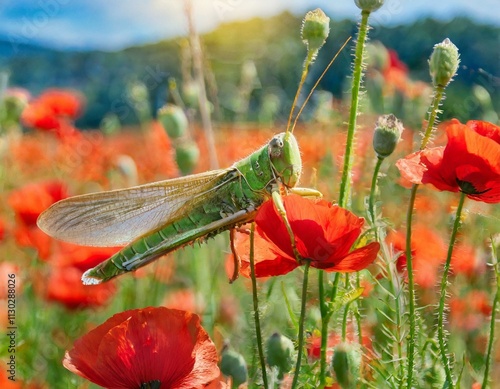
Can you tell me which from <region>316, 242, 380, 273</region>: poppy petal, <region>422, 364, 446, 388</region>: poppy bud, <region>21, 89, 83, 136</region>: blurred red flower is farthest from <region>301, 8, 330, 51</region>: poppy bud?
<region>21, 89, 83, 136</region>: blurred red flower

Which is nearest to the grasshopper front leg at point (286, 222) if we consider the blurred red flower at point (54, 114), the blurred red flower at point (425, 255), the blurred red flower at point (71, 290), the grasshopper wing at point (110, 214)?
the grasshopper wing at point (110, 214)

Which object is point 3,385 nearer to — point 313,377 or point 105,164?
point 313,377

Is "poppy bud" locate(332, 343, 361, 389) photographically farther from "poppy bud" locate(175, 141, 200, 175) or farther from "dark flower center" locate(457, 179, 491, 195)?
"poppy bud" locate(175, 141, 200, 175)

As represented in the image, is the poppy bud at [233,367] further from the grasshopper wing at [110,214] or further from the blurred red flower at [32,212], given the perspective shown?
the blurred red flower at [32,212]

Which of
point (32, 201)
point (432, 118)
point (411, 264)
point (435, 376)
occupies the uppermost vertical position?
point (432, 118)

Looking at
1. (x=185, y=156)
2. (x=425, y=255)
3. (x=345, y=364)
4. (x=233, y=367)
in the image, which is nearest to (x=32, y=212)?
(x=185, y=156)

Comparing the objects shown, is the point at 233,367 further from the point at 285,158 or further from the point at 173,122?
the point at 173,122
